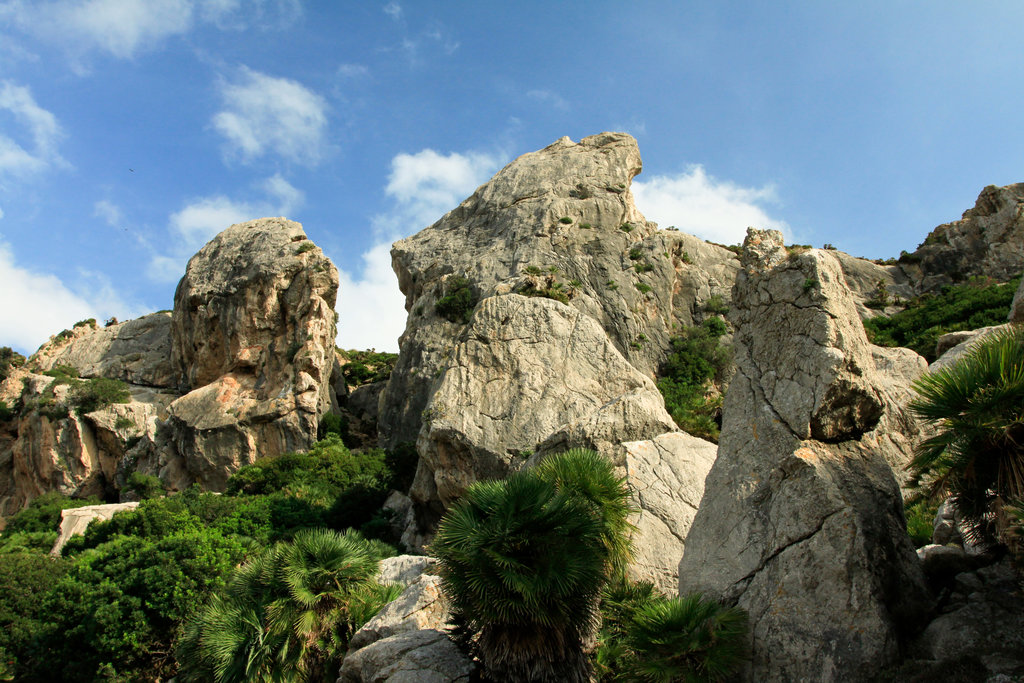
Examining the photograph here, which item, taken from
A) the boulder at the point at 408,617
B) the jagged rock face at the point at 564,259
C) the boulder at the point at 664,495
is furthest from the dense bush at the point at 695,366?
the boulder at the point at 408,617

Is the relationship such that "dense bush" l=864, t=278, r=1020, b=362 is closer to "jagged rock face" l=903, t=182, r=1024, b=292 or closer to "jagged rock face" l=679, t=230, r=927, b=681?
"jagged rock face" l=903, t=182, r=1024, b=292

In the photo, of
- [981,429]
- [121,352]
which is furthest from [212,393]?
[981,429]

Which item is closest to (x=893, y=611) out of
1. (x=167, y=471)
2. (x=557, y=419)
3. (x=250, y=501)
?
(x=557, y=419)

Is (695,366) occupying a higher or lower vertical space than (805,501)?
higher

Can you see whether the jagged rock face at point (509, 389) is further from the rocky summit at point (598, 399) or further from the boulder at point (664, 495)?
the boulder at point (664, 495)

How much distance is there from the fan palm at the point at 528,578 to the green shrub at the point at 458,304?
1060 inches

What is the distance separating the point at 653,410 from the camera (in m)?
18.2

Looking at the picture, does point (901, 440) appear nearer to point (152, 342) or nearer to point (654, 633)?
point (654, 633)

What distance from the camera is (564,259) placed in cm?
3778

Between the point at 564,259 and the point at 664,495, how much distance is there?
968 inches

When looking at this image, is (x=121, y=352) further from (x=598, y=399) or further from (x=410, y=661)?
(x=410, y=661)

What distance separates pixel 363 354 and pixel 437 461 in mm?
40886

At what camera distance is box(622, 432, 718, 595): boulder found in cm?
1317

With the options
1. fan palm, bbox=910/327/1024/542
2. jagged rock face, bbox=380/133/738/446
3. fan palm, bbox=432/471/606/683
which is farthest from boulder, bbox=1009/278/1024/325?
jagged rock face, bbox=380/133/738/446
